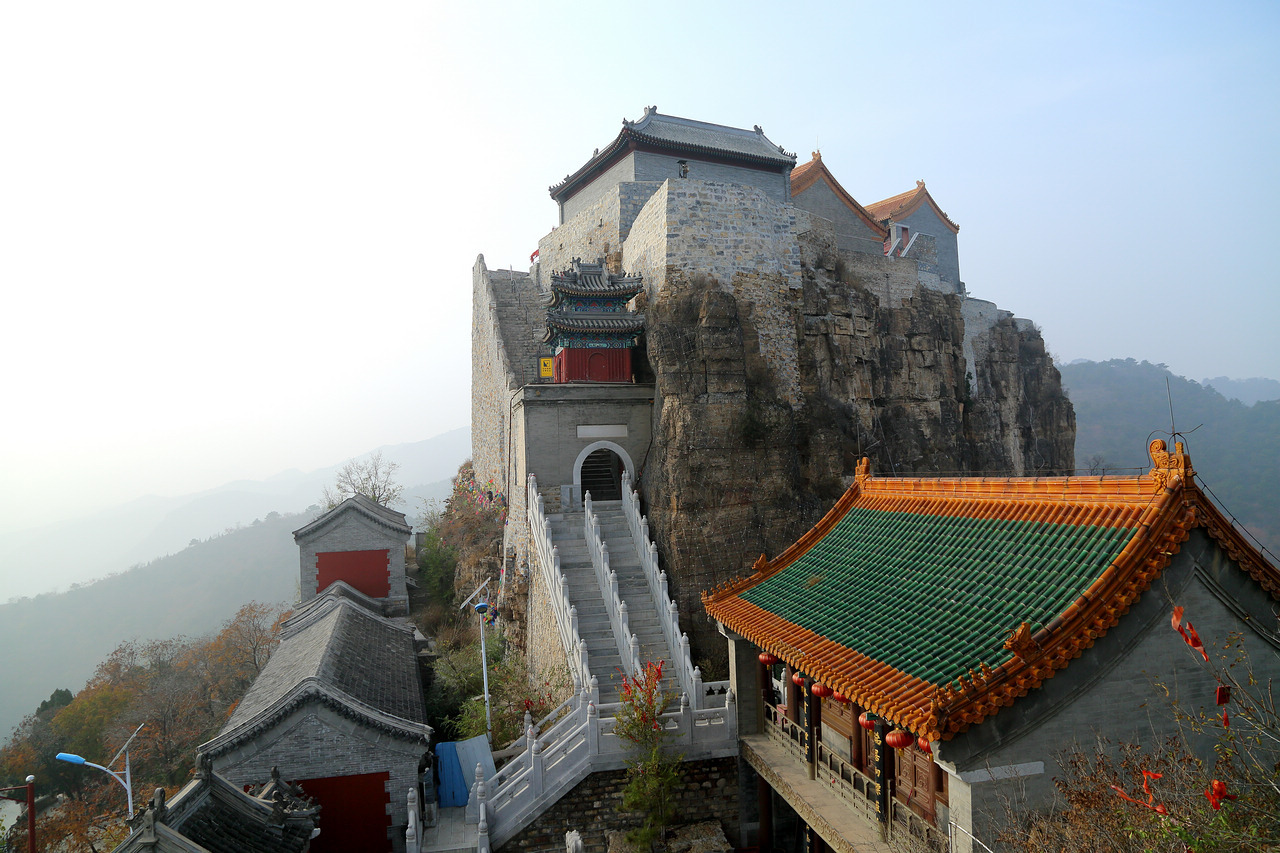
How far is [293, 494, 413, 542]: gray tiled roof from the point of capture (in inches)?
906

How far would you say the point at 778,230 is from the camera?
819 inches

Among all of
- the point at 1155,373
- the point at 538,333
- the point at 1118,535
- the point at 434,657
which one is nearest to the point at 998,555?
the point at 1118,535

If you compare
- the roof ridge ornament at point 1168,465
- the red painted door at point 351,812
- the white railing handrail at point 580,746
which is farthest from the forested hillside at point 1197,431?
the red painted door at point 351,812

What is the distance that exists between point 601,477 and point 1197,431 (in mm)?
72697

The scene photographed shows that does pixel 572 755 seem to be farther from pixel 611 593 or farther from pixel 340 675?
pixel 340 675

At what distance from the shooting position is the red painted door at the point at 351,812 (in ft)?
39.8

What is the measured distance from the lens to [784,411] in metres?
19.2

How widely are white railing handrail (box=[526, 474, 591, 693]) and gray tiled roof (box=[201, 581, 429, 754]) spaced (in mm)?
3042

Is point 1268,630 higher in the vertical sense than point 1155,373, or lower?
lower

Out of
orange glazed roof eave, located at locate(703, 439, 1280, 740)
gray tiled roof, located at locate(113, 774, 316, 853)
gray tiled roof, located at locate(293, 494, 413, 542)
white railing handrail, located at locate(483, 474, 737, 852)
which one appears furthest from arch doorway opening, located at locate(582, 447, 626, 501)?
orange glazed roof eave, located at locate(703, 439, 1280, 740)

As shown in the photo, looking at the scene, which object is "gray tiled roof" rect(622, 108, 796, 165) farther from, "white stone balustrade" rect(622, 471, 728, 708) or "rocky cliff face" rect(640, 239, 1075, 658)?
"white stone balustrade" rect(622, 471, 728, 708)

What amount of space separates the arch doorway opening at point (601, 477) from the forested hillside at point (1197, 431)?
48.4 metres

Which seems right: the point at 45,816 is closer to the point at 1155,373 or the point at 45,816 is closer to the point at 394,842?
the point at 394,842

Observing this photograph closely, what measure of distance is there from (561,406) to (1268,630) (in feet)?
51.1
